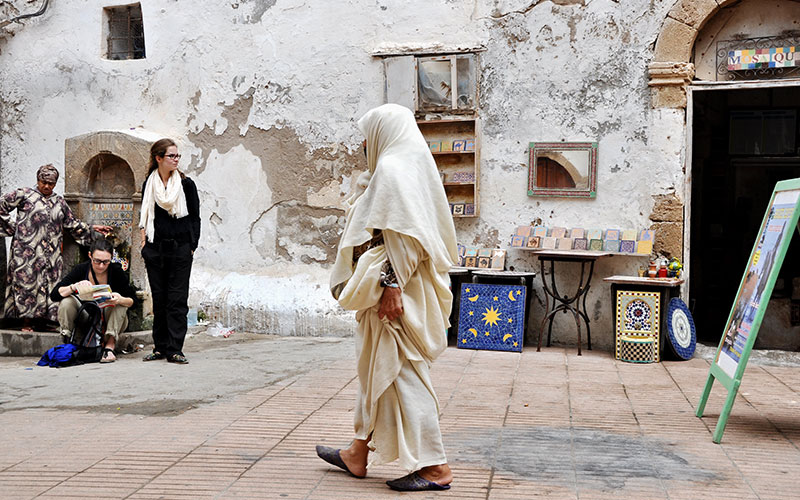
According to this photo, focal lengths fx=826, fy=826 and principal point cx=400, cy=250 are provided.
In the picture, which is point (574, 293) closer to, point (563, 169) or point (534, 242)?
point (534, 242)

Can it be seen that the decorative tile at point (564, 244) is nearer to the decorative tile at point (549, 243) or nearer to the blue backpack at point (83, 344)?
the decorative tile at point (549, 243)

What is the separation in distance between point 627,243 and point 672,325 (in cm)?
89

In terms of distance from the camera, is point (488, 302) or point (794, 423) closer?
point (794, 423)

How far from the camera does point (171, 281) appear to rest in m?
6.79

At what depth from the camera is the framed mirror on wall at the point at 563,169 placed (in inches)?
310

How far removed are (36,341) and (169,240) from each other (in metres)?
1.83

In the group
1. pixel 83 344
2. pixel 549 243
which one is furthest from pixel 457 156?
pixel 83 344

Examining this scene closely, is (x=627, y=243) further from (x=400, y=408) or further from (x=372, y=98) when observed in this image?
(x=400, y=408)

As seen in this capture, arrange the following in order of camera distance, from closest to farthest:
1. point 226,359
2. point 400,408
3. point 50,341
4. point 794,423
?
point 400,408 → point 794,423 → point 226,359 → point 50,341

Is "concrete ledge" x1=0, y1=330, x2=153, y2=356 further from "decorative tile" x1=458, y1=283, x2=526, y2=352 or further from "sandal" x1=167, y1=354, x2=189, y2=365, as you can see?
"decorative tile" x1=458, y1=283, x2=526, y2=352

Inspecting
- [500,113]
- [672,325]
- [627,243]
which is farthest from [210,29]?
[672,325]

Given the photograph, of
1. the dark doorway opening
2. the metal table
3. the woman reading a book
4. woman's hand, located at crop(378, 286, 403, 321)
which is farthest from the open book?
the dark doorway opening

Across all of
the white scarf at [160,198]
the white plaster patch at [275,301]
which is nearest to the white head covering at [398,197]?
the white scarf at [160,198]

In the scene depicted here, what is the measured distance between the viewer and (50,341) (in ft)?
24.5
